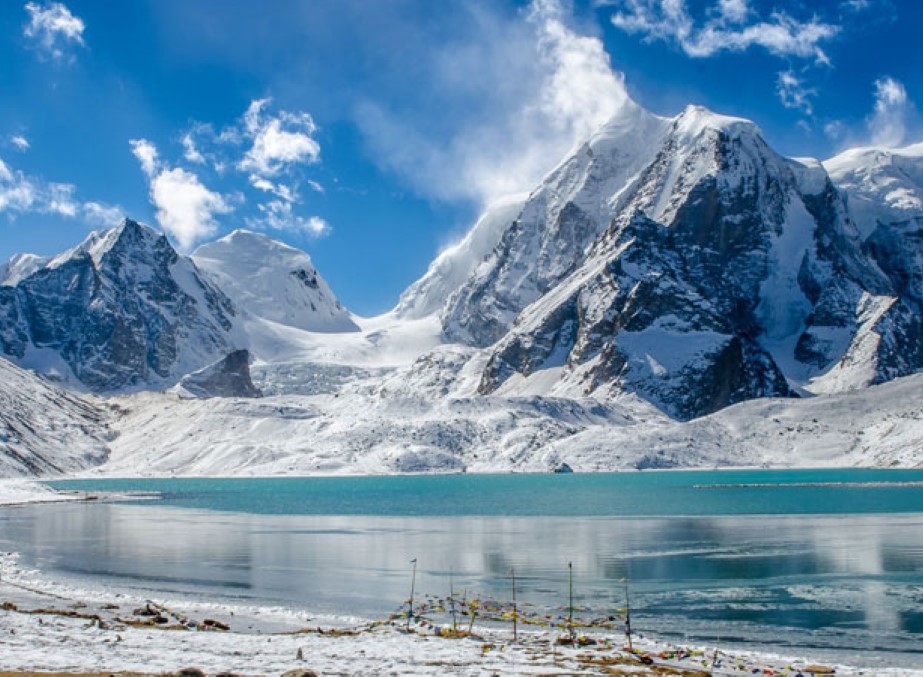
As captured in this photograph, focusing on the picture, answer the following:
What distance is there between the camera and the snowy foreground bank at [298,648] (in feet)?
113

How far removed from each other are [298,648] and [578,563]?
3078 cm

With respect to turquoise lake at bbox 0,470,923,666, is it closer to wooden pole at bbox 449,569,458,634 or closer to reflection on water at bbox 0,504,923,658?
reflection on water at bbox 0,504,923,658

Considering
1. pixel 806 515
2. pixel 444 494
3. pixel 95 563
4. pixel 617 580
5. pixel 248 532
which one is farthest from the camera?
pixel 444 494

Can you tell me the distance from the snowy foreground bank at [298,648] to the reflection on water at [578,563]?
4.20 metres

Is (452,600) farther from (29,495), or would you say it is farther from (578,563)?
(29,495)

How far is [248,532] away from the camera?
298 feet

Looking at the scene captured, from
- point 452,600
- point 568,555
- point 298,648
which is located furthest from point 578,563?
point 298,648

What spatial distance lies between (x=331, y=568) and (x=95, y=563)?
17085 mm

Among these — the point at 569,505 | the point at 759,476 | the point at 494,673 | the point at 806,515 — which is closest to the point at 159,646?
the point at 494,673

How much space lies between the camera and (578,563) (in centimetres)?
6494

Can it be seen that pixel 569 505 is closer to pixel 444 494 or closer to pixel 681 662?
pixel 444 494

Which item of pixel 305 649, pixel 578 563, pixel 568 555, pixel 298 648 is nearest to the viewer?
pixel 298 648

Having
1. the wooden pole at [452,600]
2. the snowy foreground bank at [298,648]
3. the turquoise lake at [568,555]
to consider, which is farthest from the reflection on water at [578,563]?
the snowy foreground bank at [298,648]

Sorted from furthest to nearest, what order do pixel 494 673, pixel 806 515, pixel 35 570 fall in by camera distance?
pixel 806 515
pixel 35 570
pixel 494 673
